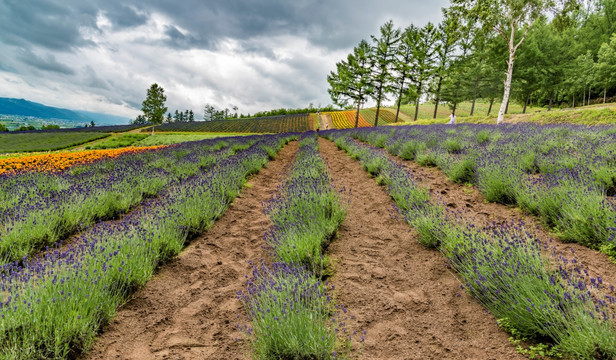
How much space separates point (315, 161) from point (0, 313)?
6.25m

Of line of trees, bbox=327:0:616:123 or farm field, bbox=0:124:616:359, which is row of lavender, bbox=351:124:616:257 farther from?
line of trees, bbox=327:0:616:123

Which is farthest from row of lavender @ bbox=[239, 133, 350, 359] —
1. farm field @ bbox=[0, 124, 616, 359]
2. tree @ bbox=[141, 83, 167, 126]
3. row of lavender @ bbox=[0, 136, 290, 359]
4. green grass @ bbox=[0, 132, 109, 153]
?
tree @ bbox=[141, 83, 167, 126]

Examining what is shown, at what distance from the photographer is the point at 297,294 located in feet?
6.02

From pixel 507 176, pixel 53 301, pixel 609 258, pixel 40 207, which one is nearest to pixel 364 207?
pixel 507 176

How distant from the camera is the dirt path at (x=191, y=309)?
6.10ft

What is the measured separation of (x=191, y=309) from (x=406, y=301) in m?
1.81

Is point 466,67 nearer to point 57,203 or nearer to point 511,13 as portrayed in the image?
point 511,13

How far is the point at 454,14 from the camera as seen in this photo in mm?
16609

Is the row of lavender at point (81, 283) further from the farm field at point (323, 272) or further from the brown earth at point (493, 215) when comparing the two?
the brown earth at point (493, 215)

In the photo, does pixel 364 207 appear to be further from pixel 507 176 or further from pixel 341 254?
pixel 507 176

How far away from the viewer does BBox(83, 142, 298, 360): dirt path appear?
6.10ft

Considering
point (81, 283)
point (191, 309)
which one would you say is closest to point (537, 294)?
point (191, 309)

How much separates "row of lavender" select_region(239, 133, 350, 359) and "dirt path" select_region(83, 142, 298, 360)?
188 mm

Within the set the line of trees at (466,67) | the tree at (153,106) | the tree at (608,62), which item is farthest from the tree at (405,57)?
the tree at (153,106)
